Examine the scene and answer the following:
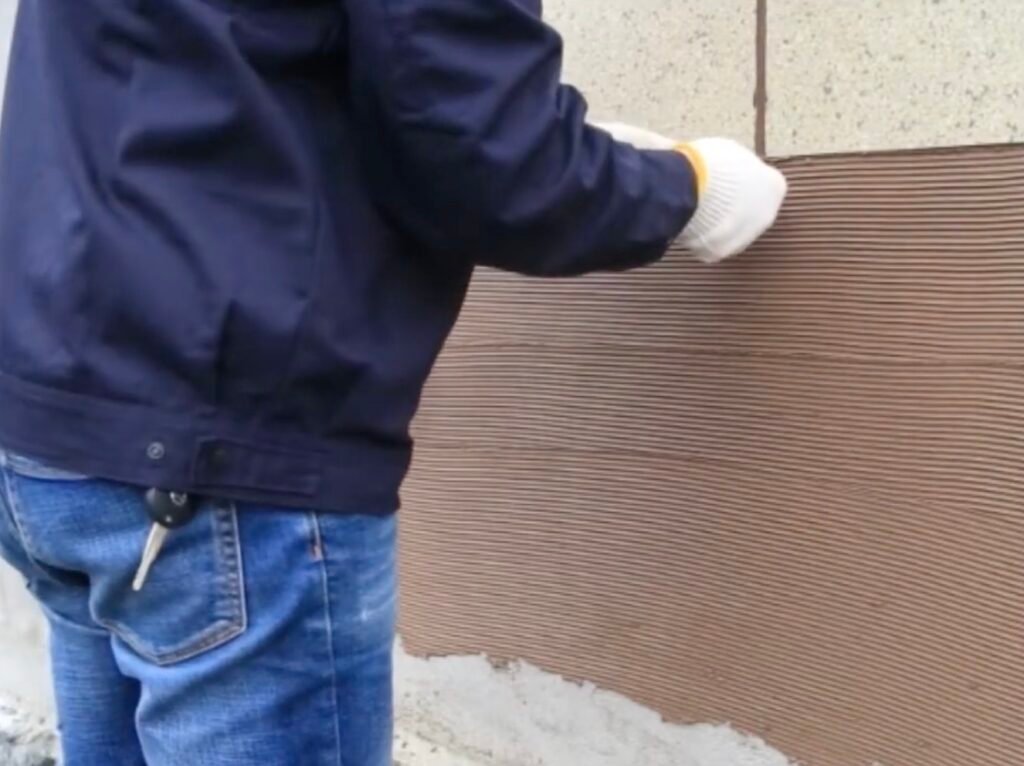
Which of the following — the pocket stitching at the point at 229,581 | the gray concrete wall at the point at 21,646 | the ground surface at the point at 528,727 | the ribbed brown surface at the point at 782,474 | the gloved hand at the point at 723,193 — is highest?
the gloved hand at the point at 723,193

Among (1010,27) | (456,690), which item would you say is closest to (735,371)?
(1010,27)

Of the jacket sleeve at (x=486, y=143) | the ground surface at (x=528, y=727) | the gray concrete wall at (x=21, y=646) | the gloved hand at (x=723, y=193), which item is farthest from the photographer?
the gray concrete wall at (x=21, y=646)

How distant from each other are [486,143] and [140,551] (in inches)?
21.9

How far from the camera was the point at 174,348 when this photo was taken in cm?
141

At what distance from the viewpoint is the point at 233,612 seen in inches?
57.6

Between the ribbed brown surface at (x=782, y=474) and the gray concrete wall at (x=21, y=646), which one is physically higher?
the ribbed brown surface at (x=782, y=474)

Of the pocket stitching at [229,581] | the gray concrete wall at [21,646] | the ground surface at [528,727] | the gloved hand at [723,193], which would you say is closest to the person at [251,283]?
the pocket stitching at [229,581]

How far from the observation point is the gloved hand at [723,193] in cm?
178

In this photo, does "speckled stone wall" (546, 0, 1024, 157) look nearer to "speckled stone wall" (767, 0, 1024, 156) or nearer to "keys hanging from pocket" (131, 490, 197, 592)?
"speckled stone wall" (767, 0, 1024, 156)

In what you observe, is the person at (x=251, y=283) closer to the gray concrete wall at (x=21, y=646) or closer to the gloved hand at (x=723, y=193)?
the gloved hand at (x=723, y=193)

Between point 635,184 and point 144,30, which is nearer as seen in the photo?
point 144,30

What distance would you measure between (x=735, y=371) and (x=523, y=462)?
476mm

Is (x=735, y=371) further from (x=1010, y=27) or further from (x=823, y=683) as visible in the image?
(x=1010, y=27)

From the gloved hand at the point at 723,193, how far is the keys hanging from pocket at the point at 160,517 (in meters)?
0.72
